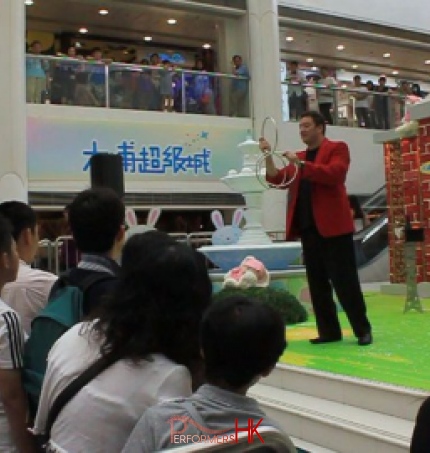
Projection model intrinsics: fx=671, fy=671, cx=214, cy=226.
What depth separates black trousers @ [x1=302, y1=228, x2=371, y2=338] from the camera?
3.64m

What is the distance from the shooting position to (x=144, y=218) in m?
11.5

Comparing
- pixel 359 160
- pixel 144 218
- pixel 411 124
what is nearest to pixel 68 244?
pixel 144 218

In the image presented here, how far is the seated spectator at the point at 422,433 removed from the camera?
1094mm

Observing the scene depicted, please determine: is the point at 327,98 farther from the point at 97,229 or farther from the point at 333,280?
the point at 97,229

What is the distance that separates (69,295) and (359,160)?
38.8 feet

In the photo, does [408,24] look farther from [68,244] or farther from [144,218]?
[68,244]

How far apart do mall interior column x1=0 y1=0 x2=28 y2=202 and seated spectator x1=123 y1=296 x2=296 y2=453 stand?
28.5ft

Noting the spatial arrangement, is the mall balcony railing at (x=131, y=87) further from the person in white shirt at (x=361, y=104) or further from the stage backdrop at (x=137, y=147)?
the person in white shirt at (x=361, y=104)

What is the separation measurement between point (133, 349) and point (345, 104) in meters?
11.8

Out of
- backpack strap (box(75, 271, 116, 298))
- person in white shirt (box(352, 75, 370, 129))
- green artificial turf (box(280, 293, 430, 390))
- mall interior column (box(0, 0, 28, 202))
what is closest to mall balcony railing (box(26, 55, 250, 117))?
mall interior column (box(0, 0, 28, 202))

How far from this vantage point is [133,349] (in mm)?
1262

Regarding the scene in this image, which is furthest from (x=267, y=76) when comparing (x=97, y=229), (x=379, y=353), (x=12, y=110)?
(x=97, y=229)

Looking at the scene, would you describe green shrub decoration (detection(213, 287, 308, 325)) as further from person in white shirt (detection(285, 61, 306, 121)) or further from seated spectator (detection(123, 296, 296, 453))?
person in white shirt (detection(285, 61, 306, 121))

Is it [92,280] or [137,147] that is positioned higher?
[137,147]
